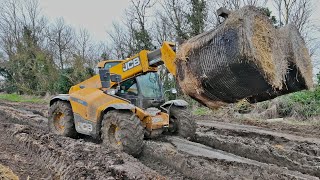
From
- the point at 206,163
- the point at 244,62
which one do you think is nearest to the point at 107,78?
the point at 206,163

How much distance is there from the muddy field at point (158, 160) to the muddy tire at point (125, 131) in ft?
0.93

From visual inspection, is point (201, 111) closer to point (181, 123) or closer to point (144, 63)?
point (181, 123)

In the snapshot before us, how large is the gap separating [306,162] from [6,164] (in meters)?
5.82

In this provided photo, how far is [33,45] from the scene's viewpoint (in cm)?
3569

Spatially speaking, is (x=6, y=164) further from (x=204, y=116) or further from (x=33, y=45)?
(x=33, y=45)

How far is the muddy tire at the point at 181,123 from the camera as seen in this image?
866cm

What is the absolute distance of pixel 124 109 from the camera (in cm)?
738

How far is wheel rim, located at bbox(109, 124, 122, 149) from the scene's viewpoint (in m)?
7.36

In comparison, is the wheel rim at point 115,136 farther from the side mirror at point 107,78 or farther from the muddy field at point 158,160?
the side mirror at point 107,78

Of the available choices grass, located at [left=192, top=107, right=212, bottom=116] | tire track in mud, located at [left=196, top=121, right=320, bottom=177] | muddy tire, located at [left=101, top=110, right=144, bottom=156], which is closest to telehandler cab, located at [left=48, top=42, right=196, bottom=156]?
muddy tire, located at [left=101, top=110, right=144, bottom=156]

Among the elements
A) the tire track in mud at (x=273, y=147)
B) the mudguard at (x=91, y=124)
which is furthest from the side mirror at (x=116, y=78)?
the tire track in mud at (x=273, y=147)

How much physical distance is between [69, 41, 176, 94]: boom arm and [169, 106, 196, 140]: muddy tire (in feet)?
5.52

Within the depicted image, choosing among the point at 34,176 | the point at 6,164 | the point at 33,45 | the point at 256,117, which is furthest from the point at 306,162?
the point at 33,45

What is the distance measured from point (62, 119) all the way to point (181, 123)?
10.7 ft
